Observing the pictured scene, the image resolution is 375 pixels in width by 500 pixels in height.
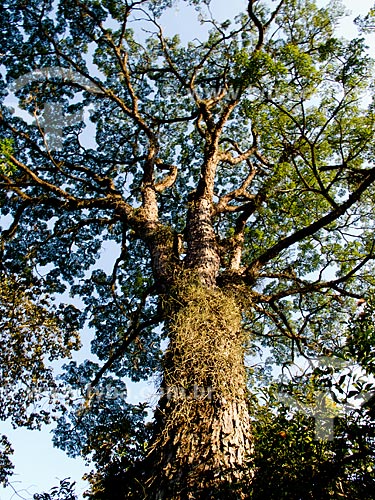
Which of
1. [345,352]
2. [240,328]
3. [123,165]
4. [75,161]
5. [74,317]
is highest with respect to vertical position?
[123,165]

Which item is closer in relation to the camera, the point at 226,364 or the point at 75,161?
the point at 226,364

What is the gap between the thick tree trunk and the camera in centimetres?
252

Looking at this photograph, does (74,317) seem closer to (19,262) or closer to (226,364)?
(19,262)

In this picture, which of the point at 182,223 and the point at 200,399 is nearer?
the point at 200,399

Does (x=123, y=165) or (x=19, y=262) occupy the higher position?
(x=123, y=165)

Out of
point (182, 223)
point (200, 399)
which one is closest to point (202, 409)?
point (200, 399)

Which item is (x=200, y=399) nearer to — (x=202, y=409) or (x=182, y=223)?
(x=202, y=409)

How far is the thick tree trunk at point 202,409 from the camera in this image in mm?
2523

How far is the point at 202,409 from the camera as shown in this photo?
2953 mm

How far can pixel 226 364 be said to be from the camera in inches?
129

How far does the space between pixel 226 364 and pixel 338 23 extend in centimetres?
655

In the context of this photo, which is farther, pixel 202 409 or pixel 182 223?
pixel 182 223

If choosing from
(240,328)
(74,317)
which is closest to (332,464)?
(240,328)

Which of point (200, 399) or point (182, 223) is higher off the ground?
point (182, 223)
